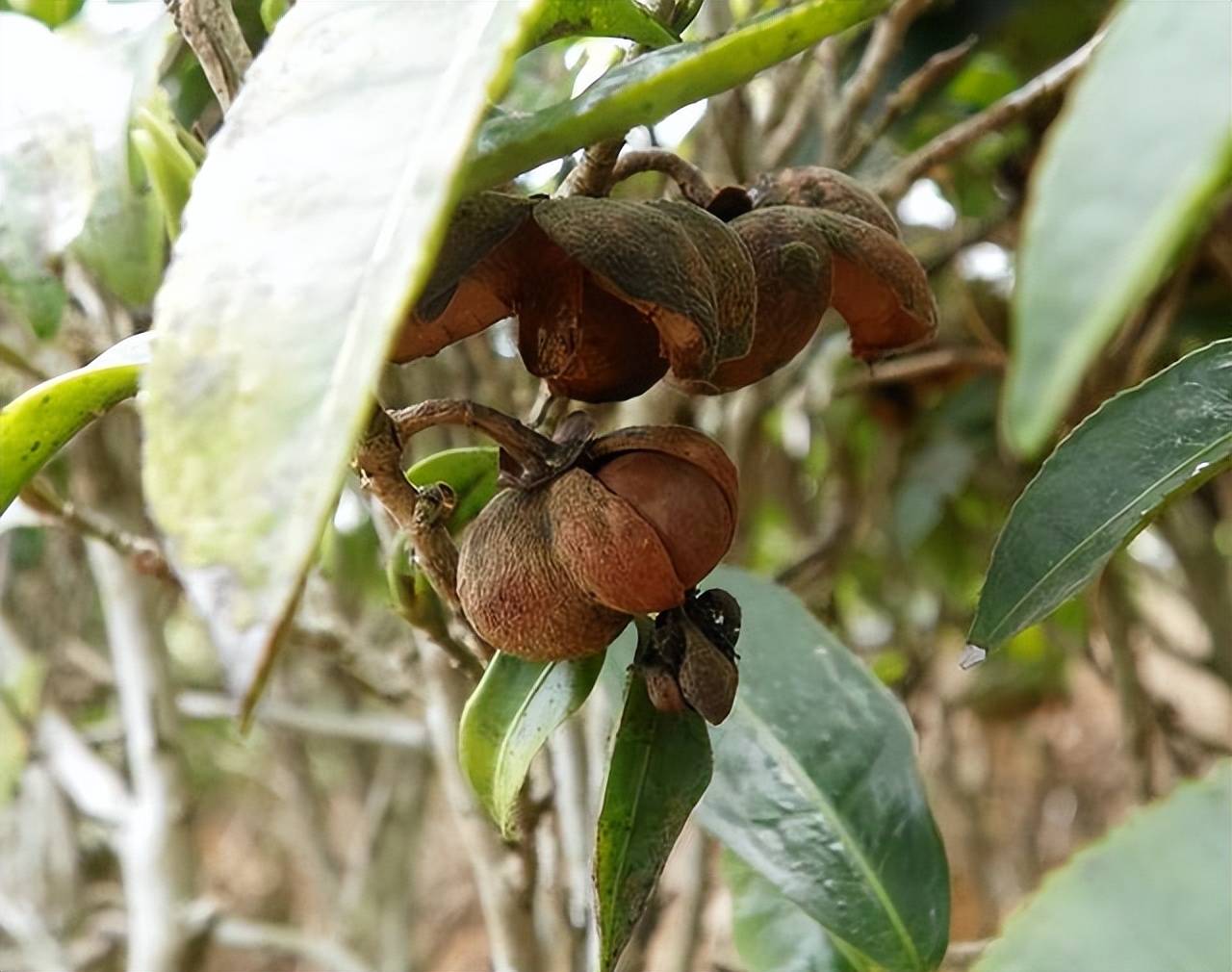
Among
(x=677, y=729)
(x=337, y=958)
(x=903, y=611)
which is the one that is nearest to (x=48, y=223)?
(x=677, y=729)

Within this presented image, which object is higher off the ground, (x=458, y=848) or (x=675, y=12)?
(x=675, y=12)

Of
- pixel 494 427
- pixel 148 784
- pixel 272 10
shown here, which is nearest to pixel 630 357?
pixel 494 427

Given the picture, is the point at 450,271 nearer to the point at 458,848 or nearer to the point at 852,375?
the point at 852,375

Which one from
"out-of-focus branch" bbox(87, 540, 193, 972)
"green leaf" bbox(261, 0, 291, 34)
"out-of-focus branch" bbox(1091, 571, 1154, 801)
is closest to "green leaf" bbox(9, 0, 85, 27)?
"green leaf" bbox(261, 0, 291, 34)

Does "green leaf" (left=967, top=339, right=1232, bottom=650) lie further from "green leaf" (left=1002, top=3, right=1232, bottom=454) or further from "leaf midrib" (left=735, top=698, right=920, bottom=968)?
"green leaf" (left=1002, top=3, right=1232, bottom=454)

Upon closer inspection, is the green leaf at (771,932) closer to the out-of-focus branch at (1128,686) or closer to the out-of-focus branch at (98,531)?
the out-of-focus branch at (98,531)

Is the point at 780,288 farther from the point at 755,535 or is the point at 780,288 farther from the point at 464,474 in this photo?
the point at 755,535
